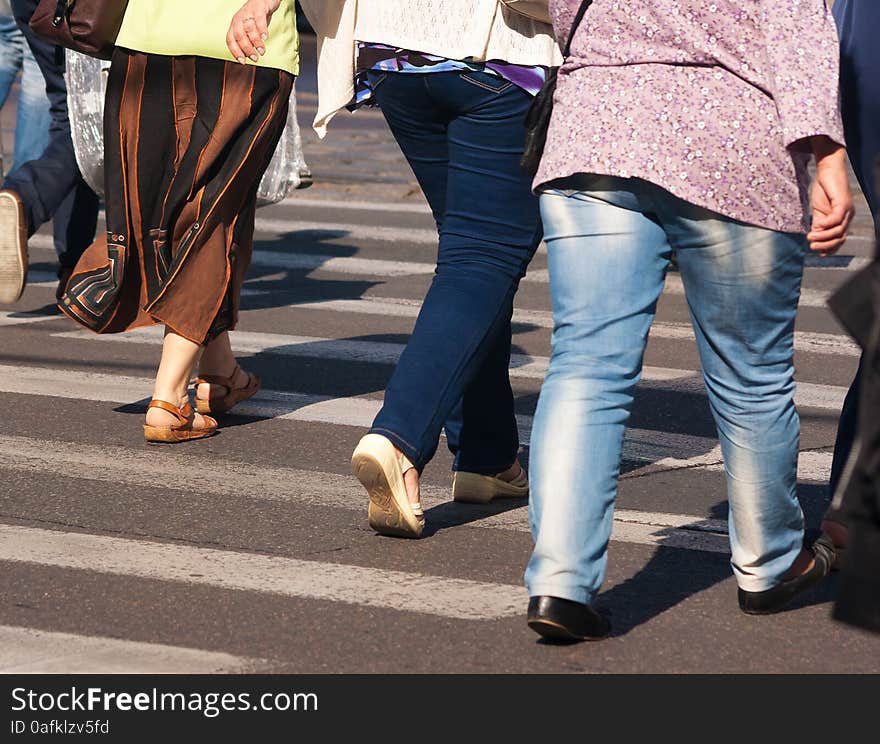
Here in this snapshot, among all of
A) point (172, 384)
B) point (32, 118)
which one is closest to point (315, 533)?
point (172, 384)

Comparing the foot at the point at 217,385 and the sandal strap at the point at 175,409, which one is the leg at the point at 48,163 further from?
the sandal strap at the point at 175,409

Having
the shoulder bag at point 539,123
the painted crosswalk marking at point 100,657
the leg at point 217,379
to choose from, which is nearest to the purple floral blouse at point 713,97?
the shoulder bag at point 539,123

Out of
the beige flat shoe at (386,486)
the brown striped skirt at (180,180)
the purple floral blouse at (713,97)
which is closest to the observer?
the purple floral blouse at (713,97)

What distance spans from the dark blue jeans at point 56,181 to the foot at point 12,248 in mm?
88

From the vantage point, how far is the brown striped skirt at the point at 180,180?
567 centimetres

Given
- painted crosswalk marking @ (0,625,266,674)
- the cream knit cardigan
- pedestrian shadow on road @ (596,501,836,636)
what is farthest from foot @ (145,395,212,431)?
painted crosswalk marking @ (0,625,266,674)

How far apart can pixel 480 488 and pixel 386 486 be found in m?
0.59

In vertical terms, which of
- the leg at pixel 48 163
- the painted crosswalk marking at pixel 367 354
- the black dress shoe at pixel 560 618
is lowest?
the painted crosswalk marking at pixel 367 354

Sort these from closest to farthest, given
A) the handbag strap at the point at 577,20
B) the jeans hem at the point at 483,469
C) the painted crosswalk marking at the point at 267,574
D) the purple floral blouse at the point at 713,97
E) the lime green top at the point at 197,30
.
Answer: the purple floral blouse at the point at 713,97
the handbag strap at the point at 577,20
the painted crosswalk marking at the point at 267,574
the jeans hem at the point at 483,469
the lime green top at the point at 197,30

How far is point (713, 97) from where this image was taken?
142 inches

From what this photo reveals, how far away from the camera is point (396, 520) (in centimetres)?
459

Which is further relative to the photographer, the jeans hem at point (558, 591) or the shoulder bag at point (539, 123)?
the shoulder bag at point (539, 123)

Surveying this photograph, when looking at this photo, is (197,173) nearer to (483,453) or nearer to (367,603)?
(483,453)
